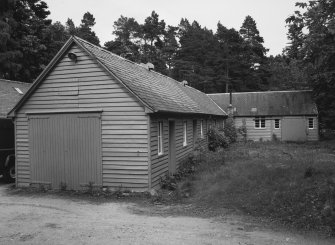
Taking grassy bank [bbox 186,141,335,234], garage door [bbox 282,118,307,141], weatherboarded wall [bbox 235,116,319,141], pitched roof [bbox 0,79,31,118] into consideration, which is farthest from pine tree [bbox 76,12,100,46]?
grassy bank [bbox 186,141,335,234]

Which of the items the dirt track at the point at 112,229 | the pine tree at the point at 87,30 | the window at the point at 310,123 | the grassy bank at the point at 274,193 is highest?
the pine tree at the point at 87,30

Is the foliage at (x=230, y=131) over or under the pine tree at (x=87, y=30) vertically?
under

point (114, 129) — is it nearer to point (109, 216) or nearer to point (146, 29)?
point (109, 216)

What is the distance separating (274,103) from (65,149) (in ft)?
85.7

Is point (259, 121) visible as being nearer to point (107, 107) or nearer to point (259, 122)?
point (259, 122)

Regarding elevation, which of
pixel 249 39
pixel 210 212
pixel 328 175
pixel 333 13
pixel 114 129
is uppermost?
pixel 249 39

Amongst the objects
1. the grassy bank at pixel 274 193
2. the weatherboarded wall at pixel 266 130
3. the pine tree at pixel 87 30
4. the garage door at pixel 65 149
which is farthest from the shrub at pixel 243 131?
the pine tree at pixel 87 30

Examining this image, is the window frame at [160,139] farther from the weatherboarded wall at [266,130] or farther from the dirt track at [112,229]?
the weatherboarded wall at [266,130]

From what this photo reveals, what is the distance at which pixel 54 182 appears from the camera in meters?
11.9

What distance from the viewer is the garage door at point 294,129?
30.5 metres

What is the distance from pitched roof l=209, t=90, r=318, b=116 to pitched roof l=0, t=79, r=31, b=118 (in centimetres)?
2152

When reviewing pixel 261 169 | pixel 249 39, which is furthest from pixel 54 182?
pixel 249 39

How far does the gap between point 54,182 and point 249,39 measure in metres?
49.4

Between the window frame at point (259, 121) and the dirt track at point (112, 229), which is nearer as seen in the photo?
the dirt track at point (112, 229)
